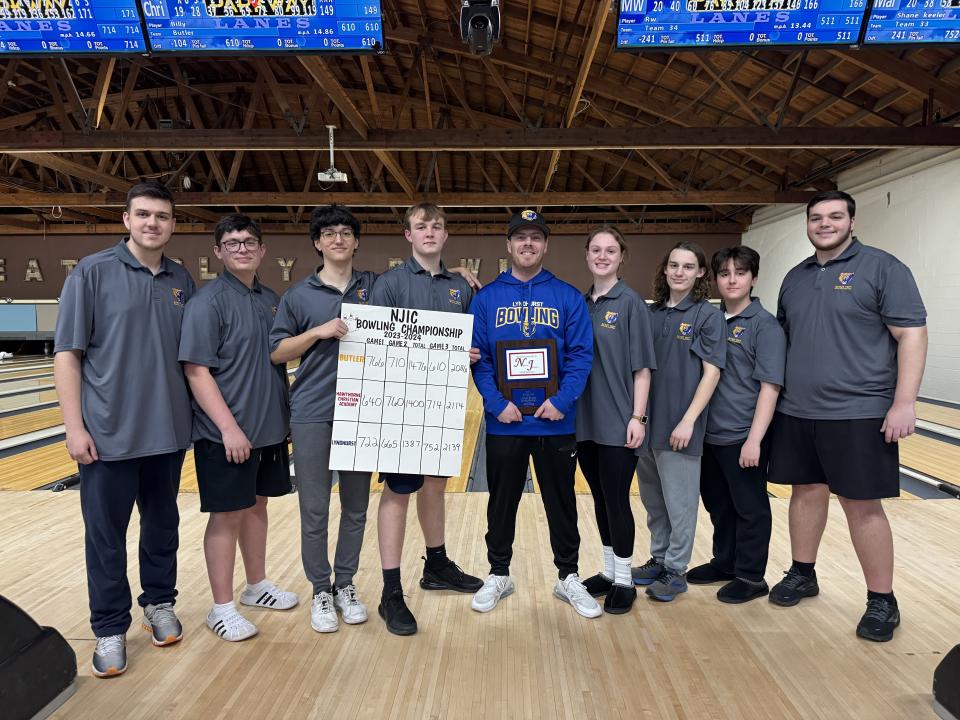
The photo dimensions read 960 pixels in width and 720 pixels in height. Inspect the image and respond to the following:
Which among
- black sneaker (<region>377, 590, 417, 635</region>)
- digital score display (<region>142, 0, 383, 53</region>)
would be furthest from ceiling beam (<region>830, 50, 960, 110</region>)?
black sneaker (<region>377, 590, 417, 635</region>)

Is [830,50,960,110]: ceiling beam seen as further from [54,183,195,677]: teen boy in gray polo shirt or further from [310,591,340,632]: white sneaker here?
[310,591,340,632]: white sneaker

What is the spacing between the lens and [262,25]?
144 inches

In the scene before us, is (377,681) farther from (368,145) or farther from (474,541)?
(368,145)

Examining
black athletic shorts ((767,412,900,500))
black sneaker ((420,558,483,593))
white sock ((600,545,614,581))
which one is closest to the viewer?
black athletic shorts ((767,412,900,500))

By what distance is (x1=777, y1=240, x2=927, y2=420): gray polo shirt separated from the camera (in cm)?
215

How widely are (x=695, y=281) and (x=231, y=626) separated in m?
2.26

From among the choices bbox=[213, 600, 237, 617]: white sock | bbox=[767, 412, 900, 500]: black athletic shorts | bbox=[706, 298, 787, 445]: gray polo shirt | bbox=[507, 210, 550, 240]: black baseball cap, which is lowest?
bbox=[213, 600, 237, 617]: white sock

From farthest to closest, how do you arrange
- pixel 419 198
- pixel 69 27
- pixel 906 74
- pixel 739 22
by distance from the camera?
pixel 419 198 → pixel 906 74 → pixel 69 27 → pixel 739 22

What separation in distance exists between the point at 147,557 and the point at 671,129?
788 centimetres

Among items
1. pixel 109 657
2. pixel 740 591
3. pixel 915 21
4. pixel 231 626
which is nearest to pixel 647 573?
pixel 740 591

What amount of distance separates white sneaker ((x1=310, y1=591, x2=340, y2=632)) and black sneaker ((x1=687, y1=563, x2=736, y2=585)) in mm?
1534

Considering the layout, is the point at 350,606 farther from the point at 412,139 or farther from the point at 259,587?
the point at 412,139

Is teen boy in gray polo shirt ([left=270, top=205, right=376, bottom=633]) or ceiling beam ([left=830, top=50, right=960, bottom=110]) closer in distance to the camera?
teen boy in gray polo shirt ([left=270, top=205, right=376, bottom=633])

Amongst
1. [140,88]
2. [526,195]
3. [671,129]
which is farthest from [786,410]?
[140,88]
